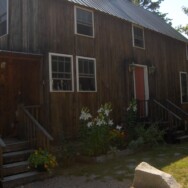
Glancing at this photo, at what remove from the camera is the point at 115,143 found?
947 cm

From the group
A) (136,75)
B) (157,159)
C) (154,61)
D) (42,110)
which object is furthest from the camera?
(154,61)

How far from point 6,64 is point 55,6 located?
2.45 meters

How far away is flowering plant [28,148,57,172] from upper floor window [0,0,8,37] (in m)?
4.92

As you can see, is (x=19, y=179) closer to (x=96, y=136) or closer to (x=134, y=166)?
(x=96, y=136)

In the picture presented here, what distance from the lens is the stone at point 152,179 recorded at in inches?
197

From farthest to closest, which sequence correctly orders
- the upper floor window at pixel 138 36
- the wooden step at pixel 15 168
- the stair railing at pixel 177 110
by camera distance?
the stair railing at pixel 177 110
the upper floor window at pixel 138 36
the wooden step at pixel 15 168

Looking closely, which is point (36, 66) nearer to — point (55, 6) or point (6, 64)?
point (6, 64)

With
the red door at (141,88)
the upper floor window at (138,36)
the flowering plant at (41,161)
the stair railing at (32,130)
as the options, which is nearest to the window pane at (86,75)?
the stair railing at (32,130)

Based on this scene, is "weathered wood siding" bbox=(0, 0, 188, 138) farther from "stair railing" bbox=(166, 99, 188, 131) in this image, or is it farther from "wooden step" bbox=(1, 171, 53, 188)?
"wooden step" bbox=(1, 171, 53, 188)

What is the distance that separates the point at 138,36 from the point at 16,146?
777 centimetres

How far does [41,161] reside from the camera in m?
6.84

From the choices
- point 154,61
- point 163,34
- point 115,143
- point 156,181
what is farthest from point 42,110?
point 163,34

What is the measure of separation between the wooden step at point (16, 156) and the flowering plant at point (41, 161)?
354mm

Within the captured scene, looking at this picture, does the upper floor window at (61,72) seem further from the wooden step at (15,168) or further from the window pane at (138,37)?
the window pane at (138,37)
